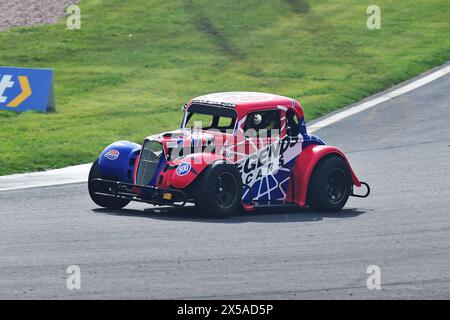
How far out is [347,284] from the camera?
12.4m

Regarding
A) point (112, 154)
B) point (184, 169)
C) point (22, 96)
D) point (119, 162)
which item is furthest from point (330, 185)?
point (22, 96)

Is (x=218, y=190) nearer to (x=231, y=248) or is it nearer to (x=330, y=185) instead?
(x=231, y=248)

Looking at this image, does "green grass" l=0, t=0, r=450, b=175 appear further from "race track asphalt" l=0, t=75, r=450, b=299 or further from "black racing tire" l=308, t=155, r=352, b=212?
"black racing tire" l=308, t=155, r=352, b=212

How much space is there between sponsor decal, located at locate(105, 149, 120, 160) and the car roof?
159 cm

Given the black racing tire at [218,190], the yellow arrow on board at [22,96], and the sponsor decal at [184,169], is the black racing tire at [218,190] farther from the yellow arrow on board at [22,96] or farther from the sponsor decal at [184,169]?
the yellow arrow on board at [22,96]

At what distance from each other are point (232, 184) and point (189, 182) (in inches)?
27.1

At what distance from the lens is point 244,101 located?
1720 cm

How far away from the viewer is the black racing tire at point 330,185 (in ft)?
56.1

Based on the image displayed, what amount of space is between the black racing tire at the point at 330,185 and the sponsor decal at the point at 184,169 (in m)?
2.20

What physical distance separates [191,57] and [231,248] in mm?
21814

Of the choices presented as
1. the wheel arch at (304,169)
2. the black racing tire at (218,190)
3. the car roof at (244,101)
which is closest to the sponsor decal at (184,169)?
the black racing tire at (218,190)

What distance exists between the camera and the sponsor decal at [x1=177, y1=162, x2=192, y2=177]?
1595 centimetres

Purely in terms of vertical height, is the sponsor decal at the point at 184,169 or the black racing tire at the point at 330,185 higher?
the sponsor decal at the point at 184,169

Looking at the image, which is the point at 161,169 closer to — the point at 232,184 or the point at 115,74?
the point at 232,184
